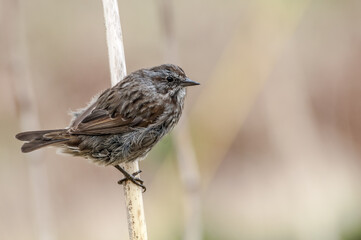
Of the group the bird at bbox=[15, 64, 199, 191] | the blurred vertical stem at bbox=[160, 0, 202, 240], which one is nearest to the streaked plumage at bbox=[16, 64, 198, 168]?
the bird at bbox=[15, 64, 199, 191]

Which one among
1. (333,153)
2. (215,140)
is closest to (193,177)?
(215,140)

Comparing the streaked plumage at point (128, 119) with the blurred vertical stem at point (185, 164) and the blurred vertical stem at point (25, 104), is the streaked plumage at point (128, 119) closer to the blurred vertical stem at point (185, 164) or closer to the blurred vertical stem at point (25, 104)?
the blurred vertical stem at point (185, 164)

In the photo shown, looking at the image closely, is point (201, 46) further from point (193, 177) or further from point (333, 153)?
point (193, 177)

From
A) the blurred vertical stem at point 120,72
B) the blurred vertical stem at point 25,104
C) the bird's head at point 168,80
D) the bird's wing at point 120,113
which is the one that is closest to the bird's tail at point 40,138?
the bird's wing at point 120,113

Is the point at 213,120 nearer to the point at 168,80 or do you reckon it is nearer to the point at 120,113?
the point at 168,80

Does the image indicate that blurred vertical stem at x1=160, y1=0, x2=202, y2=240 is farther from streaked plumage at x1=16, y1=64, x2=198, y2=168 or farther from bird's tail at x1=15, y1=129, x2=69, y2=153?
bird's tail at x1=15, y1=129, x2=69, y2=153
